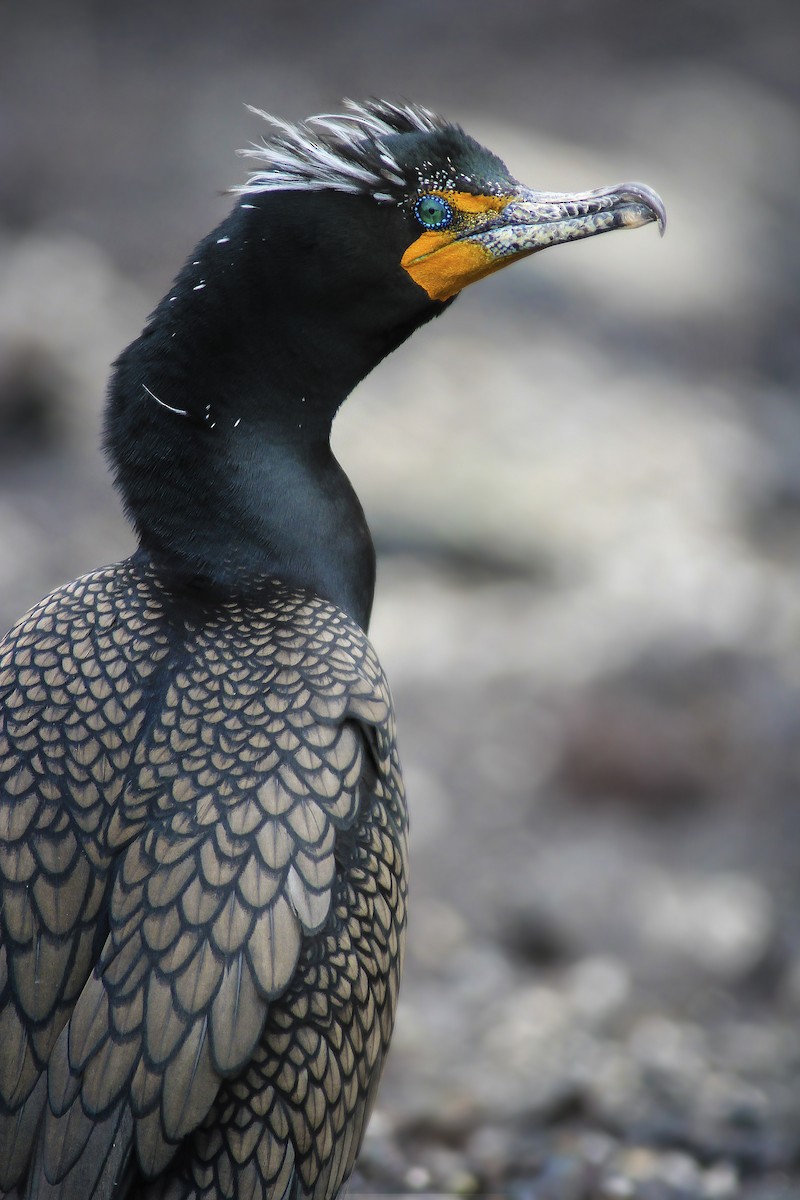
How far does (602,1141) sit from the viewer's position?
212 inches

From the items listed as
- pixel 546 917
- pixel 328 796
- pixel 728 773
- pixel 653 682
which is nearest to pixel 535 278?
pixel 653 682

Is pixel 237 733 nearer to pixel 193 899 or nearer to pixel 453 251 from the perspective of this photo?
pixel 193 899

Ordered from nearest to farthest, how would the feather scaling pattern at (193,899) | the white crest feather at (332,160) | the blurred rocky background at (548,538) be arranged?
the feather scaling pattern at (193,899), the white crest feather at (332,160), the blurred rocky background at (548,538)

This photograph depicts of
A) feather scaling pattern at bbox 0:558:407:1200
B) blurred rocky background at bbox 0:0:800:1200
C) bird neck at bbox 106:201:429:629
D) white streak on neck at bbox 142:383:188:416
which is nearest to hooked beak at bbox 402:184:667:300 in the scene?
bird neck at bbox 106:201:429:629

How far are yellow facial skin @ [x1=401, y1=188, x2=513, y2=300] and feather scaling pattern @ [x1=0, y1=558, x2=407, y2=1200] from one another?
1027mm

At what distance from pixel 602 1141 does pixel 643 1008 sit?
1.53m

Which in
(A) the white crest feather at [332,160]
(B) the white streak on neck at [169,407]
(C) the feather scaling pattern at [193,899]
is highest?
(A) the white crest feather at [332,160]

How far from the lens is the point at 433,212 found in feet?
12.2

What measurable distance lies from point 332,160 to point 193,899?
1934 millimetres

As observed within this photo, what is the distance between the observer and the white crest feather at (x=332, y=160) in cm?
357

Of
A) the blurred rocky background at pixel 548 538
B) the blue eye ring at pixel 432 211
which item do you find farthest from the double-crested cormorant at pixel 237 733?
the blurred rocky background at pixel 548 538

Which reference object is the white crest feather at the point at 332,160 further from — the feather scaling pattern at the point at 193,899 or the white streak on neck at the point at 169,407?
the feather scaling pattern at the point at 193,899

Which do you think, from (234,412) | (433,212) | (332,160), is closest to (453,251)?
(433,212)

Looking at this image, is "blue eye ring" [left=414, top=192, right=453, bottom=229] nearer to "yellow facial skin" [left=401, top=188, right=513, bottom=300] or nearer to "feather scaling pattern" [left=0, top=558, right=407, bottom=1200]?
"yellow facial skin" [left=401, top=188, right=513, bottom=300]
